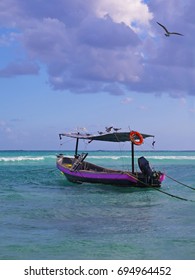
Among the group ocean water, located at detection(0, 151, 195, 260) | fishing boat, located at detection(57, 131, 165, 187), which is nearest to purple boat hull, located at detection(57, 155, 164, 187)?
fishing boat, located at detection(57, 131, 165, 187)

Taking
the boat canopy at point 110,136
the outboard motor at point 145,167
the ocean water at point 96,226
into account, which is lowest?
the ocean water at point 96,226

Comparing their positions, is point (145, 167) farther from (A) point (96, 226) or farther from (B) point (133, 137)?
(A) point (96, 226)

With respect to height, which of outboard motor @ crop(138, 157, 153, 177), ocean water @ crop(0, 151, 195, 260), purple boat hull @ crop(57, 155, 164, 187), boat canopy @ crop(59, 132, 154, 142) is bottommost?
ocean water @ crop(0, 151, 195, 260)

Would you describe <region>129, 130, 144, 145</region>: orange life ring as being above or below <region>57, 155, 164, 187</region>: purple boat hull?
above

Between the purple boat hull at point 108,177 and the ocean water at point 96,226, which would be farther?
the purple boat hull at point 108,177

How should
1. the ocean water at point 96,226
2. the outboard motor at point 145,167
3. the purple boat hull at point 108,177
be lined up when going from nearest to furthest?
1. the ocean water at point 96,226
2. the outboard motor at point 145,167
3. the purple boat hull at point 108,177

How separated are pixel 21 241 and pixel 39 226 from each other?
1.95 meters

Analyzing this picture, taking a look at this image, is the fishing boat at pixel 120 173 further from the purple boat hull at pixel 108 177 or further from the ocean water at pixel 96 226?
the ocean water at pixel 96 226

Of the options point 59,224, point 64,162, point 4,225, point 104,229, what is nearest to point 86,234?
point 104,229

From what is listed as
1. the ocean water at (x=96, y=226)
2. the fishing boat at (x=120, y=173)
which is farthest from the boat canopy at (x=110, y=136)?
the ocean water at (x=96, y=226)

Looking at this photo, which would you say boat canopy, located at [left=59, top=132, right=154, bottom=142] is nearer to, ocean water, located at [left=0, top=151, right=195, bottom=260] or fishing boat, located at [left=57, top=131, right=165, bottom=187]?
fishing boat, located at [left=57, top=131, right=165, bottom=187]

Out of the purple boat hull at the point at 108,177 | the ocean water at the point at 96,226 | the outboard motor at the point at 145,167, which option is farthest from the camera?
the purple boat hull at the point at 108,177

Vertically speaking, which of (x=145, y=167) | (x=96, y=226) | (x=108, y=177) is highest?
(x=145, y=167)

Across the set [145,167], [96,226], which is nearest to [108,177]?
[145,167]
